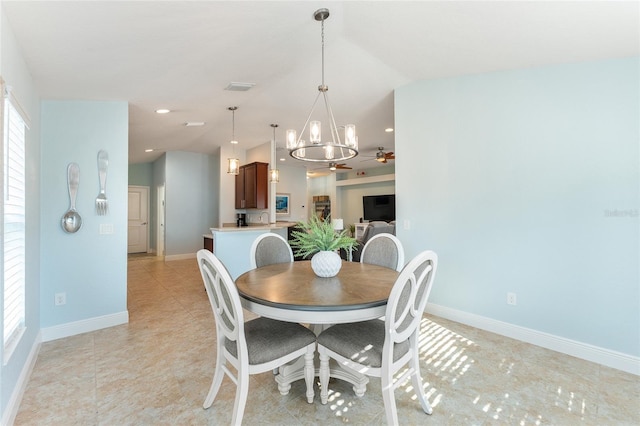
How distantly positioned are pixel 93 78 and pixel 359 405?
3.24 m

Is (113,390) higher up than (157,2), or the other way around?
(157,2)

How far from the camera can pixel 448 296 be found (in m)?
3.16

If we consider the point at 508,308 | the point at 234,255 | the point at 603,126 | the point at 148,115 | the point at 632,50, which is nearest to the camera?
the point at 632,50

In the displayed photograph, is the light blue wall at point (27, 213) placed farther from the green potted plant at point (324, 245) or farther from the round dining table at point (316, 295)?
the green potted plant at point (324, 245)

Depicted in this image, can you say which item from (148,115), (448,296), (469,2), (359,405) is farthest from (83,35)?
(448,296)

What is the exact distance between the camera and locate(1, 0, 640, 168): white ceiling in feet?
6.18

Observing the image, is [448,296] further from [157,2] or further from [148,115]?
[148,115]

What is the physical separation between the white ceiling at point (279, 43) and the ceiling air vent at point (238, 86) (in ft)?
0.27

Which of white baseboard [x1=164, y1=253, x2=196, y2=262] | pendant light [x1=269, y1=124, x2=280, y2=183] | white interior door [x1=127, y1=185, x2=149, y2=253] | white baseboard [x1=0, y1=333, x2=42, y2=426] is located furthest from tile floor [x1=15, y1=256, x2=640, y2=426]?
white interior door [x1=127, y1=185, x2=149, y2=253]

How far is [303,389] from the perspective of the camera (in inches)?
Answer: 77.3

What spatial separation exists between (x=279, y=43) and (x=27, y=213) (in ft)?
7.96

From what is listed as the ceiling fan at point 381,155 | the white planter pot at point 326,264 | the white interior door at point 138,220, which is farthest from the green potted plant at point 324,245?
the white interior door at point 138,220

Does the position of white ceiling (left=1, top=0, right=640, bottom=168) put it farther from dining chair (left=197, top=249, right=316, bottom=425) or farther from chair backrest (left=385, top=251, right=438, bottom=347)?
chair backrest (left=385, top=251, right=438, bottom=347)

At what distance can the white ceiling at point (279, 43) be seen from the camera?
6.18ft
